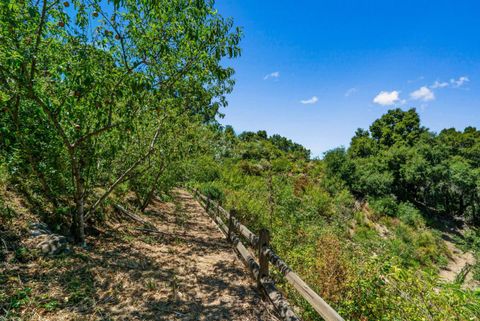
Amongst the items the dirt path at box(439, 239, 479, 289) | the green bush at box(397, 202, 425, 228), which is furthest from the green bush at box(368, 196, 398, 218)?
the dirt path at box(439, 239, 479, 289)

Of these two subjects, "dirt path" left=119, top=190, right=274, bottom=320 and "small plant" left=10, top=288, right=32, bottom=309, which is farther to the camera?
"dirt path" left=119, top=190, right=274, bottom=320

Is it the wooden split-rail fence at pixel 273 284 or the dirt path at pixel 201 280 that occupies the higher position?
the wooden split-rail fence at pixel 273 284

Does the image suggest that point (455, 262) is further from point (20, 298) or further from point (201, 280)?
point (20, 298)

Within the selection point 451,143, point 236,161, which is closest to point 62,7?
point 236,161

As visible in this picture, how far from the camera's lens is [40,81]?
10.6ft

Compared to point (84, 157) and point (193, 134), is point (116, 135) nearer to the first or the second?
point (84, 157)

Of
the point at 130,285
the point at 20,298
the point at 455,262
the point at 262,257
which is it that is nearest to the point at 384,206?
the point at 455,262

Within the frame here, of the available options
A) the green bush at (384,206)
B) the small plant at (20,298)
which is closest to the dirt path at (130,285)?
the small plant at (20,298)

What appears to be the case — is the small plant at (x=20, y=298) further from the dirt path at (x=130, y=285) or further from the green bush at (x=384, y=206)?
the green bush at (x=384, y=206)

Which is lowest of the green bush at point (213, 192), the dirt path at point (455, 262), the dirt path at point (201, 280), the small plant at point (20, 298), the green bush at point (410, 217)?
the dirt path at point (455, 262)

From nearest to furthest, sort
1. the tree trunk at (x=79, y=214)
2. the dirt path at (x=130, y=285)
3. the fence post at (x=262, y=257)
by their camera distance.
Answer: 1. the dirt path at (x=130, y=285)
2. the fence post at (x=262, y=257)
3. the tree trunk at (x=79, y=214)

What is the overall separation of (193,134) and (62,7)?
5.85m

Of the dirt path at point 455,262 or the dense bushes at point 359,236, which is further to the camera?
the dirt path at point 455,262

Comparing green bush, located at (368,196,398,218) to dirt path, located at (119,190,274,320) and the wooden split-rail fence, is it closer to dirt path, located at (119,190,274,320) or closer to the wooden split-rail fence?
dirt path, located at (119,190,274,320)
